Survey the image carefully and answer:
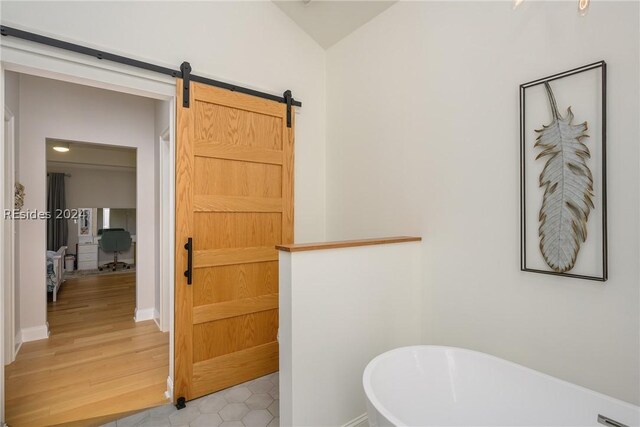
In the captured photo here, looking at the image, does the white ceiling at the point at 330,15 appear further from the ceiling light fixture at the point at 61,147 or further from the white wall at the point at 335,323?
the ceiling light fixture at the point at 61,147

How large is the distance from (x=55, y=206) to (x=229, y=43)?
6.37 meters

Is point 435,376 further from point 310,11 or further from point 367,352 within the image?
point 310,11

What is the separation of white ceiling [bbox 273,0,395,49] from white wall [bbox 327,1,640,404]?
0.10 m

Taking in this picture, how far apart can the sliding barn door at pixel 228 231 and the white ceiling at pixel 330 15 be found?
86 cm

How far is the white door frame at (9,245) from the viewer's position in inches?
103

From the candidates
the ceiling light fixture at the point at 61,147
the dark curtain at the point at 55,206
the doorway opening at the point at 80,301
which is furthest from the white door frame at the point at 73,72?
the dark curtain at the point at 55,206

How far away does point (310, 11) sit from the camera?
8.98 feet

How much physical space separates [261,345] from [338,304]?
113 cm

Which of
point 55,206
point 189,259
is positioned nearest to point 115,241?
point 55,206

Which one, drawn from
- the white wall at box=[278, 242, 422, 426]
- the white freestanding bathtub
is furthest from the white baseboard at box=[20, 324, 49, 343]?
the white freestanding bathtub

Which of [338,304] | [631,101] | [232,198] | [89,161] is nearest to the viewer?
[631,101]

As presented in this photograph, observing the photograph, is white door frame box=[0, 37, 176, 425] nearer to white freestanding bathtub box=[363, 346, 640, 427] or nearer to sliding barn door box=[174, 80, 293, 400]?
sliding barn door box=[174, 80, 293, 400]

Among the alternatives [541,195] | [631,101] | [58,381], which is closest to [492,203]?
[541,195]

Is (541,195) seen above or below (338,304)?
above
